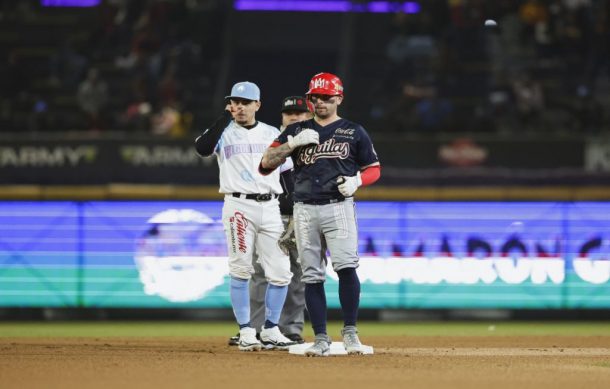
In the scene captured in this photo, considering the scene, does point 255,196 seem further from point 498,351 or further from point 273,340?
point 498,351

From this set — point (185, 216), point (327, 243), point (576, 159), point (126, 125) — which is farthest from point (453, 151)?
point (327, 243)

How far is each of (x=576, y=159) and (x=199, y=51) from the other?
313 inches

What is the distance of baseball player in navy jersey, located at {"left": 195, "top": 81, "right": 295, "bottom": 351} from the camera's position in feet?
30.0

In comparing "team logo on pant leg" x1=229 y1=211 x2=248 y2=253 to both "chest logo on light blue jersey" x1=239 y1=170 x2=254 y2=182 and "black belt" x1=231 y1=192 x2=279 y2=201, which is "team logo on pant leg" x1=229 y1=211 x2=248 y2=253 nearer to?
"black belt" x1=231 y1=192 x2=279 y2=201

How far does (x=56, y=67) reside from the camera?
22.0 m

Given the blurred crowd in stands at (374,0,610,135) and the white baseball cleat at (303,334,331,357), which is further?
the blurred crowd in stands at (374,0,610,135)

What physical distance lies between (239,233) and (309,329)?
3254 millimetres

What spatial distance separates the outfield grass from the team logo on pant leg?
2.60 m

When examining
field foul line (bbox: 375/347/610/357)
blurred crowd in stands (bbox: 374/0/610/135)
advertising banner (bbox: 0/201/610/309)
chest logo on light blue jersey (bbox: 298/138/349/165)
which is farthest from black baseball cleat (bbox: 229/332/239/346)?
blurred crowd in stands (bbox: 374/0/610/135)

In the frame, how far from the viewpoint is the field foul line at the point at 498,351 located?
9.08m

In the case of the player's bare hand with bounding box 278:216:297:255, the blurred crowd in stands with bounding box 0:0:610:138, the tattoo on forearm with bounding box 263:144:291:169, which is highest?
the blurred crowd in stands with bounding box 0:0:610:138

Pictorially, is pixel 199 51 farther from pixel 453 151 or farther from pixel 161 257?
pixel 161 257

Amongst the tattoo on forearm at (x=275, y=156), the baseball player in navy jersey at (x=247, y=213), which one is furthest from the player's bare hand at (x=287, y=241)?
the tattoo on forearm at (x=275, y=156)

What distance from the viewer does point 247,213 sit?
9148 millimetres
